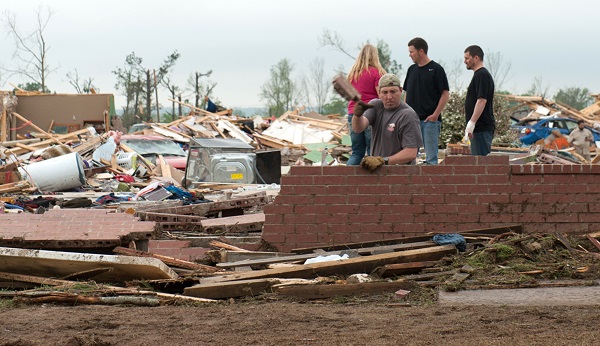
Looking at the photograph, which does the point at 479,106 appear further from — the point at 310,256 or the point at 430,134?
the point at 310,256

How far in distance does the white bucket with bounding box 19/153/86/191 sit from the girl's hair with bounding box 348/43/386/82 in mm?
10647

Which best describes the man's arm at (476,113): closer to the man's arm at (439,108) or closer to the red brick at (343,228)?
the man's arm at (439,108)

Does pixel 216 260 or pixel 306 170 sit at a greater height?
pixel 306 170

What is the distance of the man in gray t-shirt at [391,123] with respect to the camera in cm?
918

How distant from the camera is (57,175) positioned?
19.9m

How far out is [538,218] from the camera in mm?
8922

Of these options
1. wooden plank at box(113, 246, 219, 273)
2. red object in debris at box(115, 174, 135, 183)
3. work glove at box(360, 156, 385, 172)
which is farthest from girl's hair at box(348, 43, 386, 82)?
red object in debris at box(115, 174, 135, 183)

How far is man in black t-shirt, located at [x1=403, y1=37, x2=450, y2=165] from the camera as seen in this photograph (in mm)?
10609

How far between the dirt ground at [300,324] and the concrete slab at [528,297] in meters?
0.17

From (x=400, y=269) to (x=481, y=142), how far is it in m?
3.03

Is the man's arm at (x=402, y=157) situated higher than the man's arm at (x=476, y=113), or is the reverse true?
the man's arm at (x=476, y=113)

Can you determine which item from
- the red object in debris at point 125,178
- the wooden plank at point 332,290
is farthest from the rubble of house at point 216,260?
the red object in debris at point 125,178

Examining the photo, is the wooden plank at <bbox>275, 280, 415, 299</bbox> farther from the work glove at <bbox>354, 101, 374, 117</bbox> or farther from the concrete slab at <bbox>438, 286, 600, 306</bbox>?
the work glove at <bbox>354, 101, 374, 117</bbox>

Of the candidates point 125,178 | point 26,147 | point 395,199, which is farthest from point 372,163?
point 26,147
